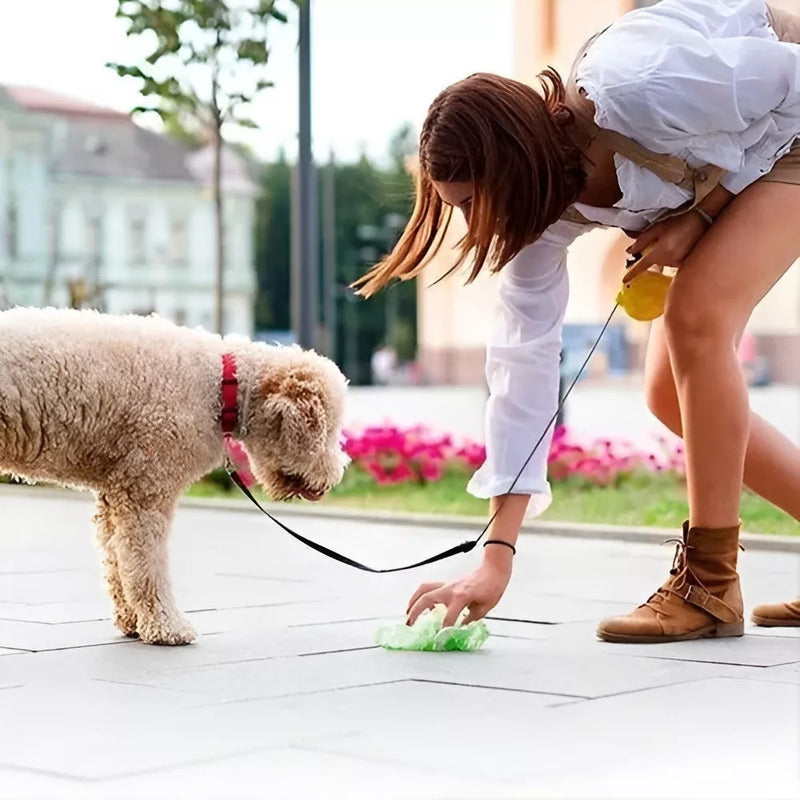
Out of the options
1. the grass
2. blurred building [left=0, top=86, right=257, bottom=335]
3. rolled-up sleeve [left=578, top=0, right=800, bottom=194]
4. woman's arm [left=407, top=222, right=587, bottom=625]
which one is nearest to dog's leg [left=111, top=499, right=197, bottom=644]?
woman's arm [left=407, top=222, right=587, bottom=625]

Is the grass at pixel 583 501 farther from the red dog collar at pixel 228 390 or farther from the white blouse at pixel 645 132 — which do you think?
the red dog collar at pixel 228 390

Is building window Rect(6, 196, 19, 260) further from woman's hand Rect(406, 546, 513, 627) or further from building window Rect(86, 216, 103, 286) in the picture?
woman's hand Rect(406, 546, 513, 627)

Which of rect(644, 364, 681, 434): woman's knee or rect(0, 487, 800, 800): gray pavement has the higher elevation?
rect(644, 364, 681, 434): woman's knee

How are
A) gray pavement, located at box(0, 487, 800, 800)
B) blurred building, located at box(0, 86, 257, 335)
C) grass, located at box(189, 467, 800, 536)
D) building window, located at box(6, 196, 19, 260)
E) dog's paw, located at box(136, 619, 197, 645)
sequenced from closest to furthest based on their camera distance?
gray pavement, located at box(0, 487, 800, 800), dog's paw, located at box(136, 619, 197, 645), grass, located at box(189, 467, 800, 536), building window, located at box(6, 196, 19, 260), blurred building, located at box(0, 86, 257, 335)

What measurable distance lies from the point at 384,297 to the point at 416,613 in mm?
69920

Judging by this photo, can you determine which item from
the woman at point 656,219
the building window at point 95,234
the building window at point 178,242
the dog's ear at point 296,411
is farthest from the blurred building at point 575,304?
the building window at point 178,242

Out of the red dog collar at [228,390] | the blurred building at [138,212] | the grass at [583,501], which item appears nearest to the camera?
the red dog collar at [228,390]

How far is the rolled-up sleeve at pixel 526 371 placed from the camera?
14.4 ft

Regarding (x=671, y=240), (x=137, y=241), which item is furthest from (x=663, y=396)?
(x=137, y=241)

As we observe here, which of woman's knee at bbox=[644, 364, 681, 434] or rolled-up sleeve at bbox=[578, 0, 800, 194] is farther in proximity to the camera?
woman's knee at bbox=[644, 364, 681, 434]

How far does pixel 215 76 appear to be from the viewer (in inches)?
443

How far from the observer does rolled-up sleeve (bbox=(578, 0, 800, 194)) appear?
3922 millimetres

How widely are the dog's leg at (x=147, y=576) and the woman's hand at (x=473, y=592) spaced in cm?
62

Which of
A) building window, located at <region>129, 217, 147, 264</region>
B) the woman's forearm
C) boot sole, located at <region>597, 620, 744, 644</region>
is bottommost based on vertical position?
boot sole, located at <region>597, 620, 744, 644</region>
